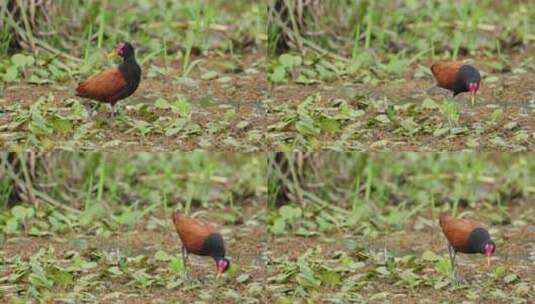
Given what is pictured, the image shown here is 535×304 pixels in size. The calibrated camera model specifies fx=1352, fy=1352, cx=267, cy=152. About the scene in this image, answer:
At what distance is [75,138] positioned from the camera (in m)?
7.23

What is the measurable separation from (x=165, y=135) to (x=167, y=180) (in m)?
0.81

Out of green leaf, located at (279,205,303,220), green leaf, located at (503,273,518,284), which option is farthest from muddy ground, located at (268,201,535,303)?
green leaf, located at (279,205,303,220)

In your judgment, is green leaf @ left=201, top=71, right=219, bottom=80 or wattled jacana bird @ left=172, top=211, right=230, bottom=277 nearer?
wattled jacana bird @ left=172, top=211, right=230, bottom=277

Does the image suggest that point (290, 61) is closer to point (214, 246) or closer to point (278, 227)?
point (278, 227)

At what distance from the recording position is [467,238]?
735 cm

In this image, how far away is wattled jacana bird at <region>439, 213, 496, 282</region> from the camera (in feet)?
24.0

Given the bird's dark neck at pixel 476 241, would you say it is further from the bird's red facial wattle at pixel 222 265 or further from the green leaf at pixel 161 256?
the green leaf at pixel 161 256

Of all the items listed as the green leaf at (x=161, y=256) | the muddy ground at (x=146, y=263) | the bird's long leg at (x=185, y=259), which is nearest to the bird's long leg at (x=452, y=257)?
the muddy ground at (x=146, y=263)

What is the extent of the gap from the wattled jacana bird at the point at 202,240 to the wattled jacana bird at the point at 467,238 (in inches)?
48.8

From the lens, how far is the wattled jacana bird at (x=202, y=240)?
7.23 metres

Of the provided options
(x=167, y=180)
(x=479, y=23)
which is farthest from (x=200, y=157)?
(x=479, y=23)

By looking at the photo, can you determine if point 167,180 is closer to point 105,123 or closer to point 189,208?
point 189,208

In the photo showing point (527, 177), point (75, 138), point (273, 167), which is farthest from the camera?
point (527, 177)

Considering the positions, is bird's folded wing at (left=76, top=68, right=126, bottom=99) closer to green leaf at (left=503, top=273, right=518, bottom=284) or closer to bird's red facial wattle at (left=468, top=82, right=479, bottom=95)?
bird's red facial wattle at (left=468, top=82, right=479, bottom=95)
